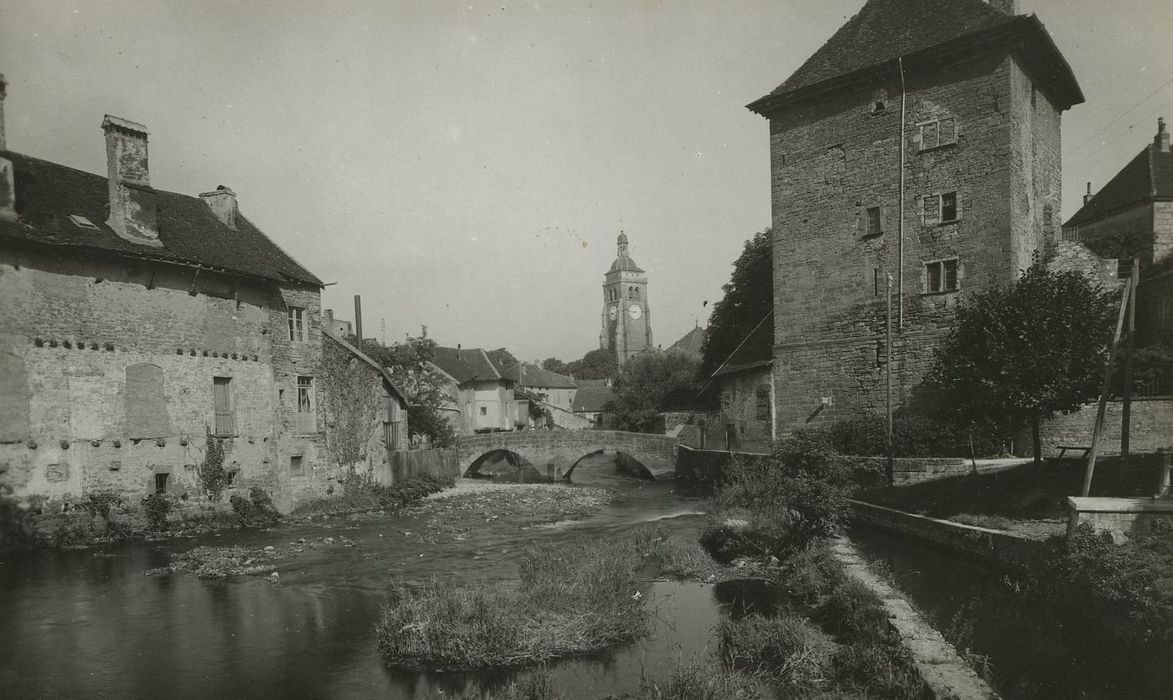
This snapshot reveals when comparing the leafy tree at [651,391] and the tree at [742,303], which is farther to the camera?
the leafy tree at [651,391]

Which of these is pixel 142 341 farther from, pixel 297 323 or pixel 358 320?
pixel 358 320

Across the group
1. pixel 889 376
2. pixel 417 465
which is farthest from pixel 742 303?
pixel 417 465

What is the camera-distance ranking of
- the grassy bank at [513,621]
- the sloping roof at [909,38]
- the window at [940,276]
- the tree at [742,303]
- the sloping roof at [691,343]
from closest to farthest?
the grassy bank at [513,621] → the sloping roof at [909,38] → the window at [940,276] → the tree at [742,303] → the sloping roof at [691,343]

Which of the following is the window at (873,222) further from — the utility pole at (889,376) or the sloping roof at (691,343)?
the sloping roof at (691,343)

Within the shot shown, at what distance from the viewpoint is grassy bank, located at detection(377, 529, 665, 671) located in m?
9.14

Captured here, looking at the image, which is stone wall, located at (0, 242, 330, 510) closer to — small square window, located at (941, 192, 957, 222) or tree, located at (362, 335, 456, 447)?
tree, located at (362, 335, 456, 447)

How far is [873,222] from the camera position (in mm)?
23969

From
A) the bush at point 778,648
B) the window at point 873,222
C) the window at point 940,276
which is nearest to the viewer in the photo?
the bush at point 778,648

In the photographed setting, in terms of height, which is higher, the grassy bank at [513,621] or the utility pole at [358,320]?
the utility pole at [358,320]

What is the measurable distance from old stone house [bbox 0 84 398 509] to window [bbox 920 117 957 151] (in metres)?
20.5

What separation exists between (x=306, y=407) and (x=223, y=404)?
2.94 m

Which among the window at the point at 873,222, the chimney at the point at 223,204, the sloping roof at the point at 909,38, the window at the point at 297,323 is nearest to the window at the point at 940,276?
the window at the point at 873,222

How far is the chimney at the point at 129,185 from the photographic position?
59.8ft

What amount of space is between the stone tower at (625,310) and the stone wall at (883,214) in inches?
3166
